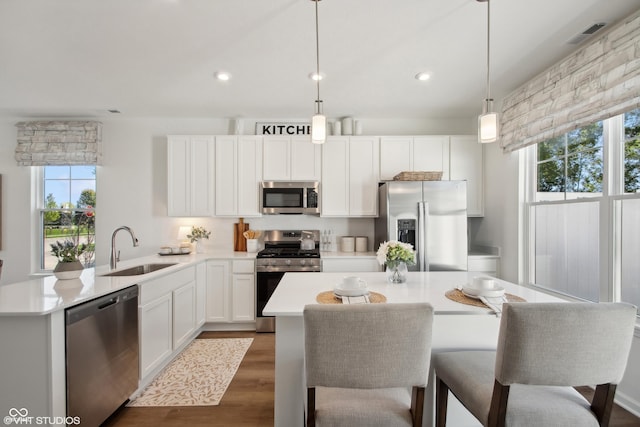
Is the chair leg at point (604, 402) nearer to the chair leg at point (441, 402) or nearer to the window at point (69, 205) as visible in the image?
the chair leg at point (441, 402)

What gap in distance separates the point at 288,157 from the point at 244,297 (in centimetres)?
179

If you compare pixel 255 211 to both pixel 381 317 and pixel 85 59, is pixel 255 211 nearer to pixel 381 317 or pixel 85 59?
pixel 85 59

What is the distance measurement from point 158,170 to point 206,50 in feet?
7.28

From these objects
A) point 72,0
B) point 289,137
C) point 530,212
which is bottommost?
point 530,212

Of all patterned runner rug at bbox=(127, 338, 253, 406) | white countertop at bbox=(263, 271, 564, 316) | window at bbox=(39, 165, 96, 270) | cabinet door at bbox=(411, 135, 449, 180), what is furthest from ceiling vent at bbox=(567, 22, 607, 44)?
window at bbox=(39, 165, 96, 270)

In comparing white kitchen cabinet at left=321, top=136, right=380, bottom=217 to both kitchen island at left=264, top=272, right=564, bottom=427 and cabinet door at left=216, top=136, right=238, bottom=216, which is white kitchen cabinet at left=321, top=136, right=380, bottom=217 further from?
kitchen island at left=264, top=272, right=564, bottom=427

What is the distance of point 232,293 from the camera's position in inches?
134

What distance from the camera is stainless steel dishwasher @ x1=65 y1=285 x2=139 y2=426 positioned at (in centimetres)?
157

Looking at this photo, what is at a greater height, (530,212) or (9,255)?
(530,212)

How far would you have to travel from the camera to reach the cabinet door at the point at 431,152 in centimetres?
370

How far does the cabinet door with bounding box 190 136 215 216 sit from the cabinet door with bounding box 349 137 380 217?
1777mm

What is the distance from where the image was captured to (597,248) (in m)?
2.28

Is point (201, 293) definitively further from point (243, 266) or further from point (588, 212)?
point (588, 212)

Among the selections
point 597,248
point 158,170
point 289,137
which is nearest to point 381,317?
point 597,248
